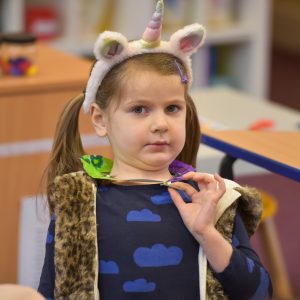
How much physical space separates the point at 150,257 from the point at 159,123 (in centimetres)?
22

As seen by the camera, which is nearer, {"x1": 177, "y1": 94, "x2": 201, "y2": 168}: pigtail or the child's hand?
the child's hand

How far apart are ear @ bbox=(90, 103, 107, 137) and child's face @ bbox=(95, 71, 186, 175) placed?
0.18ft

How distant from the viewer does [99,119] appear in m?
1.61

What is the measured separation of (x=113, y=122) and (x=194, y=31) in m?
0.21

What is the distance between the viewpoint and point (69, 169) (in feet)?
5.46

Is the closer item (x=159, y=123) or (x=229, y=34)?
(x=159, y=123)

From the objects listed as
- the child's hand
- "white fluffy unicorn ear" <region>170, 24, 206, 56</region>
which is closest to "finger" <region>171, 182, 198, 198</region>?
the child's hand

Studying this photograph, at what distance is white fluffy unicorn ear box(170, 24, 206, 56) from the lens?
1539mm

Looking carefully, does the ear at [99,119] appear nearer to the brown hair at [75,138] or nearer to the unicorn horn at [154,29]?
the brown hair at [75,138]

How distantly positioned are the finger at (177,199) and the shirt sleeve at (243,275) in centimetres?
11

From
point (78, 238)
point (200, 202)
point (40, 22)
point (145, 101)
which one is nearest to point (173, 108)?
point (145, 101)

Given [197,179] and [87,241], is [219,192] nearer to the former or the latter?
[197,179]

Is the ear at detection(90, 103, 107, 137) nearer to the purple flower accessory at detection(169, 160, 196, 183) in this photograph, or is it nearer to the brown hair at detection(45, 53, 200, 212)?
the brown hair at detection(45, 53, 200, 212)

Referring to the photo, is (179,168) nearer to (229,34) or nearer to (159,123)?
(159,123)
